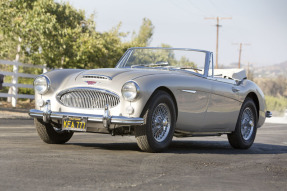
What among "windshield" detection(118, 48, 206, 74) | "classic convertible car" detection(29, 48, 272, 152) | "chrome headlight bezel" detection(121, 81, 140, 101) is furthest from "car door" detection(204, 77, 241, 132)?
"chrome headlight bezel" detection(121, 81, 140, 101)

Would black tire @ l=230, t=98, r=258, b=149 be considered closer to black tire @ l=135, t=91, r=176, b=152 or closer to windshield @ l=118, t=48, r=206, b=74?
windshield @ l=118, t=48, r=206, b=74

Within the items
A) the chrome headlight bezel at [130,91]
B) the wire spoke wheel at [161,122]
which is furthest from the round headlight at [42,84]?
the wire spoke wheel at [161,122]

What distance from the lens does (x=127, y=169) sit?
5648mm

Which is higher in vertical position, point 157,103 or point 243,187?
point 157,103

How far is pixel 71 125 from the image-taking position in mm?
7035

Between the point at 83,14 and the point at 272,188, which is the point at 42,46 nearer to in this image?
→ the point at 83,14

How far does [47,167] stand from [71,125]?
1595mm

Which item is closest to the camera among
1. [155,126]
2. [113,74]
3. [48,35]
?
[155,126]

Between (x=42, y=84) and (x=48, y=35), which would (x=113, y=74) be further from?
(x=48, y=35)

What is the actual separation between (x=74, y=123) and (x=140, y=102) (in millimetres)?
844

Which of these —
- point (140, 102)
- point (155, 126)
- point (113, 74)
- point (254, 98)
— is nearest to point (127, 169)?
point (140, 102)

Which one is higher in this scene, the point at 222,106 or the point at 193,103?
the point at 193,103

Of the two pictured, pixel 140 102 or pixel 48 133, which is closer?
pixel 140 102

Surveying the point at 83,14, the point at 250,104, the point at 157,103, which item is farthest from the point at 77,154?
the point at 83,14
